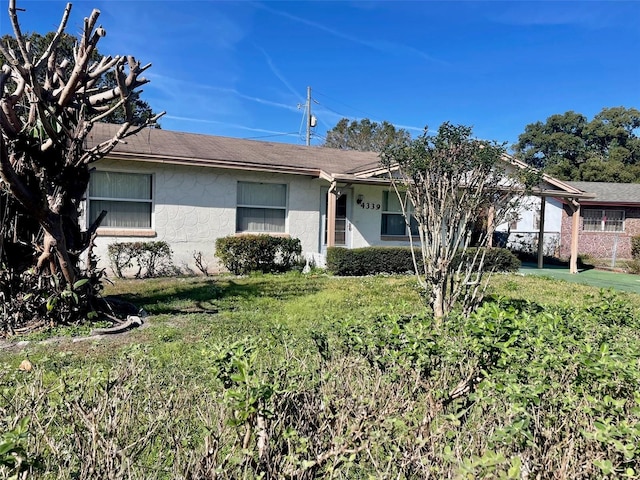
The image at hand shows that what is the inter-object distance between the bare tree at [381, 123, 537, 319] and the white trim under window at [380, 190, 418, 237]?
838 centimetres

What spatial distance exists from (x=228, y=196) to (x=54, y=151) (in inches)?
269

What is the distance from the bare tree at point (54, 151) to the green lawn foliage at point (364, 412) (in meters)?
4.18

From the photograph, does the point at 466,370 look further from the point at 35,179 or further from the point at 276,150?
the point at 276,150

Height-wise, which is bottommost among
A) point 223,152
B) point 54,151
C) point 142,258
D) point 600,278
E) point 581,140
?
point 600,278

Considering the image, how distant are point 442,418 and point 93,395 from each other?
1708mm

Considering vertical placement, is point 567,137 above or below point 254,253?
above

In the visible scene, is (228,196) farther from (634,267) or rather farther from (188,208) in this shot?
(634,267)

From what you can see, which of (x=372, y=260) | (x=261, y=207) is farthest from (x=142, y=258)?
(x=372, y=260)

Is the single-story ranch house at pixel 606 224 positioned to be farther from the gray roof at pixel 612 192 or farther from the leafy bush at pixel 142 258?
the leafy bush at pixel 142 258

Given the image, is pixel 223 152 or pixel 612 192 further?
pixel 612 192

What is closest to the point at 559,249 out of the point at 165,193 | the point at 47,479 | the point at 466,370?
the point at 165,193

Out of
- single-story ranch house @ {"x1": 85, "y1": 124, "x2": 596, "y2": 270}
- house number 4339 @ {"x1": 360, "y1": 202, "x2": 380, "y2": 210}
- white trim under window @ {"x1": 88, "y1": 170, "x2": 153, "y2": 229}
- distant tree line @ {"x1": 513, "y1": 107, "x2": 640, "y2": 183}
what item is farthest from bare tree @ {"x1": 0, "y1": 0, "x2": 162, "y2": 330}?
distant tree line @ {"x1": 513, "y1": 107, "x2": 640, "y2": 183}

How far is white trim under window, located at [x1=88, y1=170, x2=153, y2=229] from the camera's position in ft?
37.8

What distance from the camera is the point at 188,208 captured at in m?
12.4
